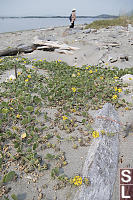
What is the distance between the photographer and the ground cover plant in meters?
2.62

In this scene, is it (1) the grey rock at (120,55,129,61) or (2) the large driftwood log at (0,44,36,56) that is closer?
Answer: (1) the grey rock at (120,55,129,61)

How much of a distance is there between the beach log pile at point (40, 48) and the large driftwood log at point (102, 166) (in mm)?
7057

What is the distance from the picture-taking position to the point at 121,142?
308 cm

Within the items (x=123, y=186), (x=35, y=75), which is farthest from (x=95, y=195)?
(x=35, y=75)

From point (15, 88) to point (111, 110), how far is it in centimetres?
260

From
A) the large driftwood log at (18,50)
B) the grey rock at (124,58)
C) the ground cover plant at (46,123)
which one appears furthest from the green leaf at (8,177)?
the large driftwood log at (18,50)

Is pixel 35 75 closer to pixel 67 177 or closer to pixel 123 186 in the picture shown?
pixel 67 177

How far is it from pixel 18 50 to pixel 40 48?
4.10ft

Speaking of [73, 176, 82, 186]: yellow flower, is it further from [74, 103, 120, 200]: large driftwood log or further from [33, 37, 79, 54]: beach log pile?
[33, 37, 79, 54]: beach log pile

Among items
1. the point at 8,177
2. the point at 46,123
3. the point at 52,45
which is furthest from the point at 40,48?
the point at 8,177

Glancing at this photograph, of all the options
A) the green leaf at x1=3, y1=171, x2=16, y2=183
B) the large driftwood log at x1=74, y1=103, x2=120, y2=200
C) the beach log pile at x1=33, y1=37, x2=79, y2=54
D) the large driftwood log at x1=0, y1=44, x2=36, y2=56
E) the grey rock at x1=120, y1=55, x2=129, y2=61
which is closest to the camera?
the large driftwood log at x1=74, y1=103, x2=120, y2=200

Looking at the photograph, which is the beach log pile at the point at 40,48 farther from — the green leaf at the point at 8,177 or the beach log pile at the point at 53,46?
the green leaf at the point at 8,177

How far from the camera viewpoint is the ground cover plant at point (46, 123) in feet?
8.61

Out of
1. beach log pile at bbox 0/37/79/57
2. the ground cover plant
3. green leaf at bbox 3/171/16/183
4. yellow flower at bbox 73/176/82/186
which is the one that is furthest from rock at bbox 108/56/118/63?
green leaf at bbox 3/171/16/183
